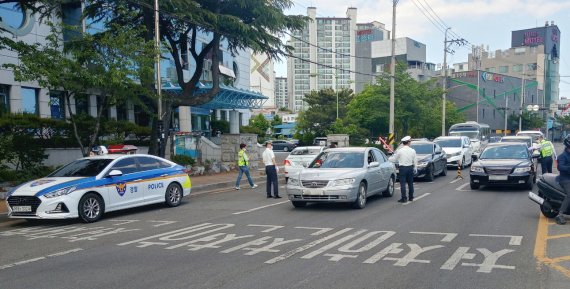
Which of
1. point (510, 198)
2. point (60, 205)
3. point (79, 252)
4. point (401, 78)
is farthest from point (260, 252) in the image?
point (401, 78)

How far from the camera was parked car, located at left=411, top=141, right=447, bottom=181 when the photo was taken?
18.2 metres

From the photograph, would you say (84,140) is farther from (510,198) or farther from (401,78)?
(401,78)

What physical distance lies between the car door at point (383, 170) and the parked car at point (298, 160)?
4240 millimetres

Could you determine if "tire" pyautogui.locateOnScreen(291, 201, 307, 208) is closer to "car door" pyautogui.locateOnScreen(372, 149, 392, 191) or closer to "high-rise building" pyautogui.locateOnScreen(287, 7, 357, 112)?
"car door" pyautogui.locateOnScreen(372, 149, 392, 191)

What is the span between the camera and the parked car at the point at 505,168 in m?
14.1

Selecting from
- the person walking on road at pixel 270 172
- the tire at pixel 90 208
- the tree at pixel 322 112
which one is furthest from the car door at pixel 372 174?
the tree at pixel 322 112

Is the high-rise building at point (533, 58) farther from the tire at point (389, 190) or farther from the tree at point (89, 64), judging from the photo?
the tree at point (89, 64)

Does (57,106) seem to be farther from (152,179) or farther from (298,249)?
(298,249)

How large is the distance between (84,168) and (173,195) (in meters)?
2.55

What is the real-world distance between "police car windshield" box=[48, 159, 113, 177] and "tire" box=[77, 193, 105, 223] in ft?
2.04

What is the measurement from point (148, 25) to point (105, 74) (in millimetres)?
7055

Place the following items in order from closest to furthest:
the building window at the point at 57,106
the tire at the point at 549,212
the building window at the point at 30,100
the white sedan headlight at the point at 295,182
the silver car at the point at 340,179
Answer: the tire at the point at 549,212 < the silver car at the point at 340,179 < the white sedan headlight at the point at 295,182 < the building window at the point at 30,100 < the building window at the point at 57,106

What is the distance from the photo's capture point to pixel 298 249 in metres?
7.40

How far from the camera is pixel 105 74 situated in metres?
14.5
